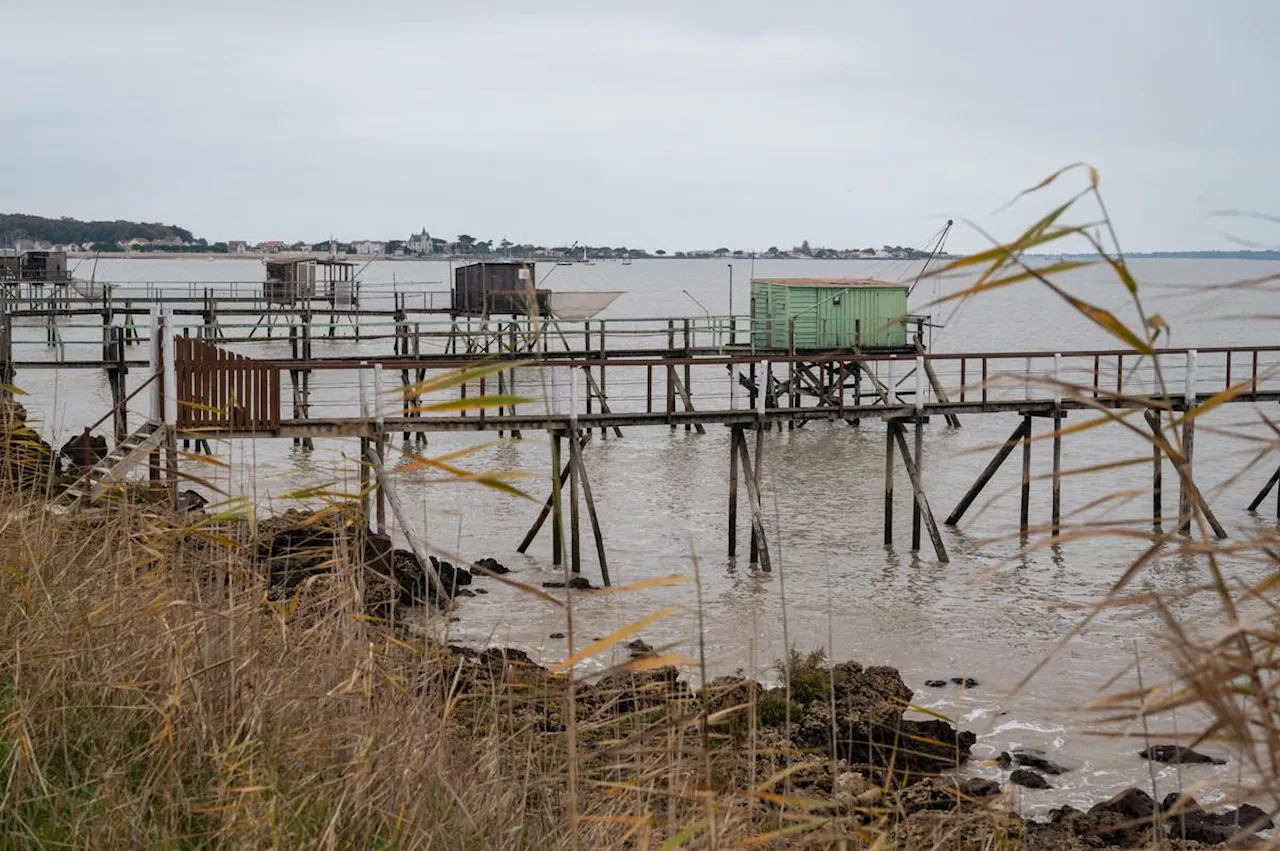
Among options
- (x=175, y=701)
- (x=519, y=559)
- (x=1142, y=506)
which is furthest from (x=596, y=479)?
(x=175, y=701)

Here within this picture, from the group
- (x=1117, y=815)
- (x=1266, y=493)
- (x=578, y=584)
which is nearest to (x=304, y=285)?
(x=1266, y=493)

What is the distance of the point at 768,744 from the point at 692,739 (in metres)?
3.27

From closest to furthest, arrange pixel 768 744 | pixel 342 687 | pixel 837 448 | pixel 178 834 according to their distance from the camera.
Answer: pixel 178 834 → pixel 342 687 → pixel 768 744 → pixel 837 448

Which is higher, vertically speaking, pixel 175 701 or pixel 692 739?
pixel 175 701

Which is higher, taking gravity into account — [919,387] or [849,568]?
[919,387]

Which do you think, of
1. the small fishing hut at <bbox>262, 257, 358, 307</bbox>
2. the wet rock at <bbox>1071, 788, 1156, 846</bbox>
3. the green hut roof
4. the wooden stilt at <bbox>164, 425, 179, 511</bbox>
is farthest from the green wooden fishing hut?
the wooden stilt at <bbox>164, 425, 179, 511</bbox>

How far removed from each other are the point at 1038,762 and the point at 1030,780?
443 millimetres

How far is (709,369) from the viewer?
64688 millimetres

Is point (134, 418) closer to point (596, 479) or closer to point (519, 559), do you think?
point (596, 479)

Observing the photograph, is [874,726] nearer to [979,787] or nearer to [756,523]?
[979,787]

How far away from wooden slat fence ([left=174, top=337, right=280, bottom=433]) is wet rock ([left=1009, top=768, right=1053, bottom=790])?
8104mm

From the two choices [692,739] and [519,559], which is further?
[519,559]

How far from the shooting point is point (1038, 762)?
1057 centimetres

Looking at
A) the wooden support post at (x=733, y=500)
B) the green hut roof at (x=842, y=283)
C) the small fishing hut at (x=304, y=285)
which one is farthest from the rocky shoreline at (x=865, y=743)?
the small fishing hut at (x=304, y=285)
